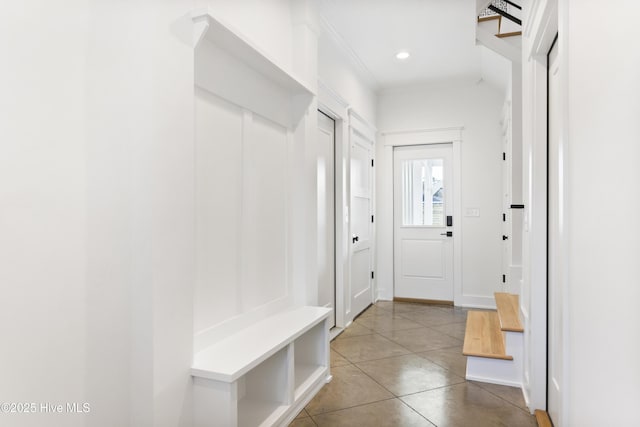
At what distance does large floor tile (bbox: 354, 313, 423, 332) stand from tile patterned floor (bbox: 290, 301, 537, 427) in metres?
0.07

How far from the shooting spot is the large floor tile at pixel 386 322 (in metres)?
3.90

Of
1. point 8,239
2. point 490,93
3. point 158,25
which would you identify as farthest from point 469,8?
point 8,239

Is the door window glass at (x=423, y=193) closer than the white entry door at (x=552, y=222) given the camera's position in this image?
No

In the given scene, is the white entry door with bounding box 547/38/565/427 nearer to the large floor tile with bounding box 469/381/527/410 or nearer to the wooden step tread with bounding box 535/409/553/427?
the wooden step tread with bounding box 535/409/553/427

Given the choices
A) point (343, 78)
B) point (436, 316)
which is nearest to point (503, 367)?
point (436, 316)

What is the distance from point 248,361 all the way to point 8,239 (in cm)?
101

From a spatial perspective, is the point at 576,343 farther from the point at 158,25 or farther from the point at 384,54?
the point at 384,54

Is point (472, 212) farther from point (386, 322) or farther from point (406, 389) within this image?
point (406, 389)

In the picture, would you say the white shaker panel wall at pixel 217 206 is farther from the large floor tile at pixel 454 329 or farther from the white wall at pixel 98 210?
the large floor tile at pixel 454 329

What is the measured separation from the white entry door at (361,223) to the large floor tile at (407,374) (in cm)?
106

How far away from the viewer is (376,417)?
2189 mm

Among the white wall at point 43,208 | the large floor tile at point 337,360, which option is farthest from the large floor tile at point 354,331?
the white wall at point 43,208

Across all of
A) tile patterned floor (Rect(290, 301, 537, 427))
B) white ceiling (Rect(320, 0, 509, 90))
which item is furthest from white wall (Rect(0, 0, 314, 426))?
white ceiling (Rect(320, 0, 509, 90))

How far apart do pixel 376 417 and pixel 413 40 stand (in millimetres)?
3135
